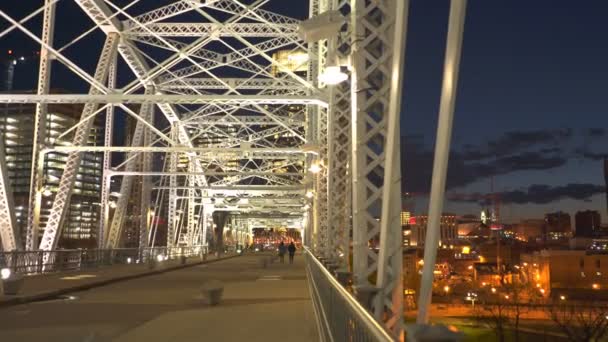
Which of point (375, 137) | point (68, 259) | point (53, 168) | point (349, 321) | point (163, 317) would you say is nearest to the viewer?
point (349, 321)

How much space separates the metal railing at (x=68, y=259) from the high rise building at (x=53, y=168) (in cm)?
2928

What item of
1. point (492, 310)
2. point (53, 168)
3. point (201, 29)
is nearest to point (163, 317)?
point (201, 29)

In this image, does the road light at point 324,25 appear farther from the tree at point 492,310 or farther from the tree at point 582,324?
the tree at point 492,310

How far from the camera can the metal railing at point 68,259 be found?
79.2ft

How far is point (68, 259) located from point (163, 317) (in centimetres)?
1874

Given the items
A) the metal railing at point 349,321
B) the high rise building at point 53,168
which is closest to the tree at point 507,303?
the metal railing at point 349,321

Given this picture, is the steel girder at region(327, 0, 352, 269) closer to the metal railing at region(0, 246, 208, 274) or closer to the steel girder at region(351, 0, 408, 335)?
the steel girder at region(351, 0, 408, 335)

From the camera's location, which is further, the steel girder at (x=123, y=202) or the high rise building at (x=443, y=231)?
the high rise building at (x=443, y=231)

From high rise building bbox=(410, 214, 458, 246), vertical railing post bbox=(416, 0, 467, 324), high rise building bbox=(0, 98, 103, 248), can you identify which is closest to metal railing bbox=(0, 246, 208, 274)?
vertical railing post bbox=(416, 0, 467, 324)

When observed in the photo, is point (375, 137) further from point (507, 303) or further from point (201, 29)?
point (507, 303)

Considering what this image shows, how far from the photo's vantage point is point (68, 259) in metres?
30.0

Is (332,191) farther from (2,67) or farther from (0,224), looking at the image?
(2,67)

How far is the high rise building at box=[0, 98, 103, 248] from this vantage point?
258 ft

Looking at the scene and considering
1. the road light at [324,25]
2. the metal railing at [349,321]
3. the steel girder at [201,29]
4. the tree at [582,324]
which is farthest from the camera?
the tree at [582,324]
